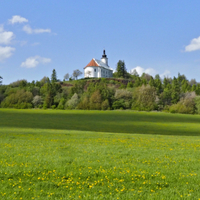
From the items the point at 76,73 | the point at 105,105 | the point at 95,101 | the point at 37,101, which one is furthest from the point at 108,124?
the point at 76,73

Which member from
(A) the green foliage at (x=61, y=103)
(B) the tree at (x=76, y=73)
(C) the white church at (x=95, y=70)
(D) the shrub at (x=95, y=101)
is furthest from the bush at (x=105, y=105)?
(B) the tree at (x=76, y=73)

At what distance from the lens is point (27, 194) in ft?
26.4

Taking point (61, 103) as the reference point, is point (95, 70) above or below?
above

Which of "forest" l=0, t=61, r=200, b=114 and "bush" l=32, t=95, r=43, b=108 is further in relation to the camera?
"bush" l=32, t=95, r=43, b=108

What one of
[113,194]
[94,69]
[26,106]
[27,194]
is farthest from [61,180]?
[94,69]

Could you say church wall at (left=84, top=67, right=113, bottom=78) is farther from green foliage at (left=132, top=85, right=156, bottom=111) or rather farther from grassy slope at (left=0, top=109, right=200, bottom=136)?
grassy slope at (left=0, top=109, right=200, bottom=136)

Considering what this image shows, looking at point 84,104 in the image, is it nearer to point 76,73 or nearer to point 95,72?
point 95,72

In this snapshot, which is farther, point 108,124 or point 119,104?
point 119,104

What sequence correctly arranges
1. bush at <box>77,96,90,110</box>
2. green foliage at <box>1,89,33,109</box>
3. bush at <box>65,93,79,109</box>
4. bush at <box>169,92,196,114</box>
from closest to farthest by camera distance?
bush at <box>169,92,196,114</box> → bush at <box>77,96,90,110</box> → bush at <box>65,93,79,109</box> → green foliage at <box>1,89,33,109</box>

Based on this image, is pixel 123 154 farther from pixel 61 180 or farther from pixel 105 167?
pixel 61 180

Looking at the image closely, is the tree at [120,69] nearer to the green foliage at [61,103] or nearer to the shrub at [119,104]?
the shrub at [119,104]

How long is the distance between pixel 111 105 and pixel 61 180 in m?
102

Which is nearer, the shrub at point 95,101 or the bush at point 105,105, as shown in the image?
the bush at point 105,105

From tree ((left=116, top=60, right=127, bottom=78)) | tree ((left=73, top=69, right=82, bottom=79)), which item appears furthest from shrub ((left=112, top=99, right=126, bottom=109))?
tree ((left=73, top=69, right=82, bottom=79))
